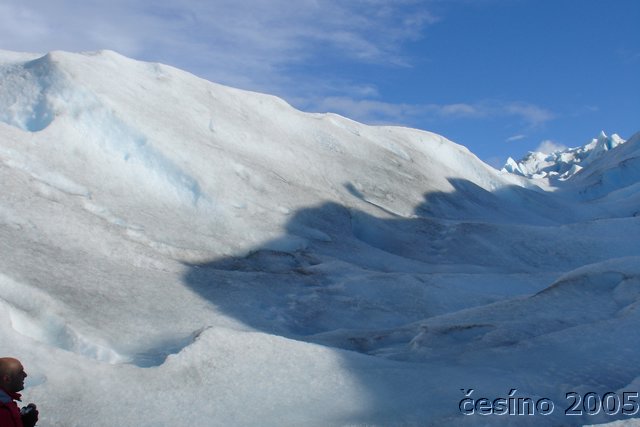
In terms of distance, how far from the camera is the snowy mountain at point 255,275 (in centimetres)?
621

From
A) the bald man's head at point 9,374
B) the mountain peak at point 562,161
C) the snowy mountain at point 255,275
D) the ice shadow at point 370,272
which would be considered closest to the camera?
the bald man's head at point 9,374

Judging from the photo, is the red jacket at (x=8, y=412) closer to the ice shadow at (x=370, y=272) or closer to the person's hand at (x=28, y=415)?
the person's hand at (x=28, y=415)

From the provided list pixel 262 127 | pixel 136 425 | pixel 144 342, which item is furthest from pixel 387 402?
pixel 262 127

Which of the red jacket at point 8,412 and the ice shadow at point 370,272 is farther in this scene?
the ice shadow at point 370,272

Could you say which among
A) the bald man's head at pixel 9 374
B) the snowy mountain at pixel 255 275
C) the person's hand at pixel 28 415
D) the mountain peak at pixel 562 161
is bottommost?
the person's hand at pixel 28 415

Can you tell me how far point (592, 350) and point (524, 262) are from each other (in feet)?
31.6

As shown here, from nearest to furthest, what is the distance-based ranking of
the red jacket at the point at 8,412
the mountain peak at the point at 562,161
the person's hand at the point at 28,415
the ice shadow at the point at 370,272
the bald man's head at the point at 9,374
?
the red jacket at the point at 8,412
the bald man's head at the point at 9,374
the person's hand at the point at 28,415
the ice shadow at the point at 370,272
the mountain peak at the point at 562,161

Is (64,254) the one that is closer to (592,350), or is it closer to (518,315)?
(518,315)

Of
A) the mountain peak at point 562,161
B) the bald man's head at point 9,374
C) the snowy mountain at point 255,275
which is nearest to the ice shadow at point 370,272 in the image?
the snowy mountain at point 255,275

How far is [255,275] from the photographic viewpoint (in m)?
11.3

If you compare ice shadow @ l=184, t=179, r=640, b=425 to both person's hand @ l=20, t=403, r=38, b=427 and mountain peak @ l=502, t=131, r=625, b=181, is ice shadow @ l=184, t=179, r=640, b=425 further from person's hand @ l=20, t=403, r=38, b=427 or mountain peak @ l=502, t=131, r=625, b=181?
mountain peak @ l=502, t=131, r=625, b=181

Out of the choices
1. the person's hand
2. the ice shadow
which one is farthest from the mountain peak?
the person's hand

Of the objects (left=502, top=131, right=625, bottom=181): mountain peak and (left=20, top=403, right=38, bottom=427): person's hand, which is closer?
(left=20, top=403, right=38, bottom=427): person's hand

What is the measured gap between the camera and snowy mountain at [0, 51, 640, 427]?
621 centimetres
